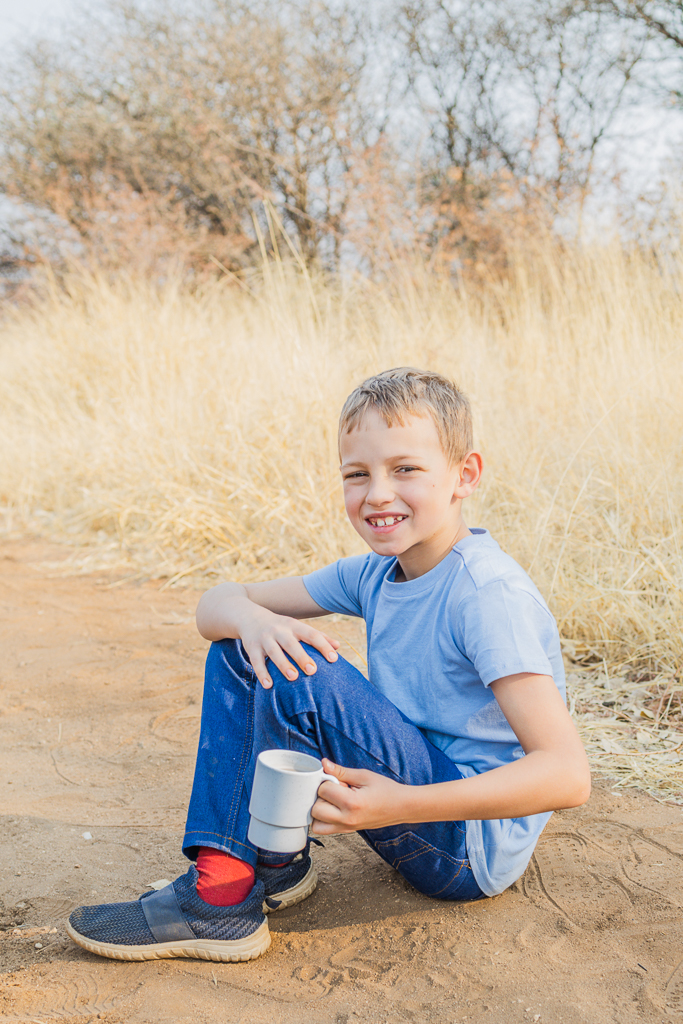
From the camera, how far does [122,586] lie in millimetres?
3984

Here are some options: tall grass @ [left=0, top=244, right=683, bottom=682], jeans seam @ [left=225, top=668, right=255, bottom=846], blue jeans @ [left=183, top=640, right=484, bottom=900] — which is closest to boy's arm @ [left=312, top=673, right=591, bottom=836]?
blue jeans @ [left=183, top=640, right=484, bottom=900]

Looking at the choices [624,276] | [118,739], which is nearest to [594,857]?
[118,739]

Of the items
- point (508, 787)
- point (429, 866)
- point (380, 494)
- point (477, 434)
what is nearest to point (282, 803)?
point (508, 787)

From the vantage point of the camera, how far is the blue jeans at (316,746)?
137cm

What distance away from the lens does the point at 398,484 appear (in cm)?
148

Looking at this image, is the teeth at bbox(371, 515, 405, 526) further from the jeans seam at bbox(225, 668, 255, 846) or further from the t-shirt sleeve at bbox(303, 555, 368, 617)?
the jeans seam at bbox(225, 668, 255, 846)

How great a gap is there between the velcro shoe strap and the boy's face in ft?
2.49

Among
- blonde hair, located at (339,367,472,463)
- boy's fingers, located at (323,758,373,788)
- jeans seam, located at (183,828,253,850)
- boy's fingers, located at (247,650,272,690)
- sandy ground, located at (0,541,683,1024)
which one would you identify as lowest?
sandy ground, located at (0,541,683,1024)

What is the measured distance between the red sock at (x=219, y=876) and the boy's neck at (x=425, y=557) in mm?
614

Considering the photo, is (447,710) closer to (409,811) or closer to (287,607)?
(409,811)

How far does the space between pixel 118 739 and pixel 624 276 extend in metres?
3.99

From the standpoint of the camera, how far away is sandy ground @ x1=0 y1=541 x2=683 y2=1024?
4.44ft

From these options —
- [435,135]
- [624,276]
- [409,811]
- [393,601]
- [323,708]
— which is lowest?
[409,811]

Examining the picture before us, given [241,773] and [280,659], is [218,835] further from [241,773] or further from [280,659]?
[280,659]
